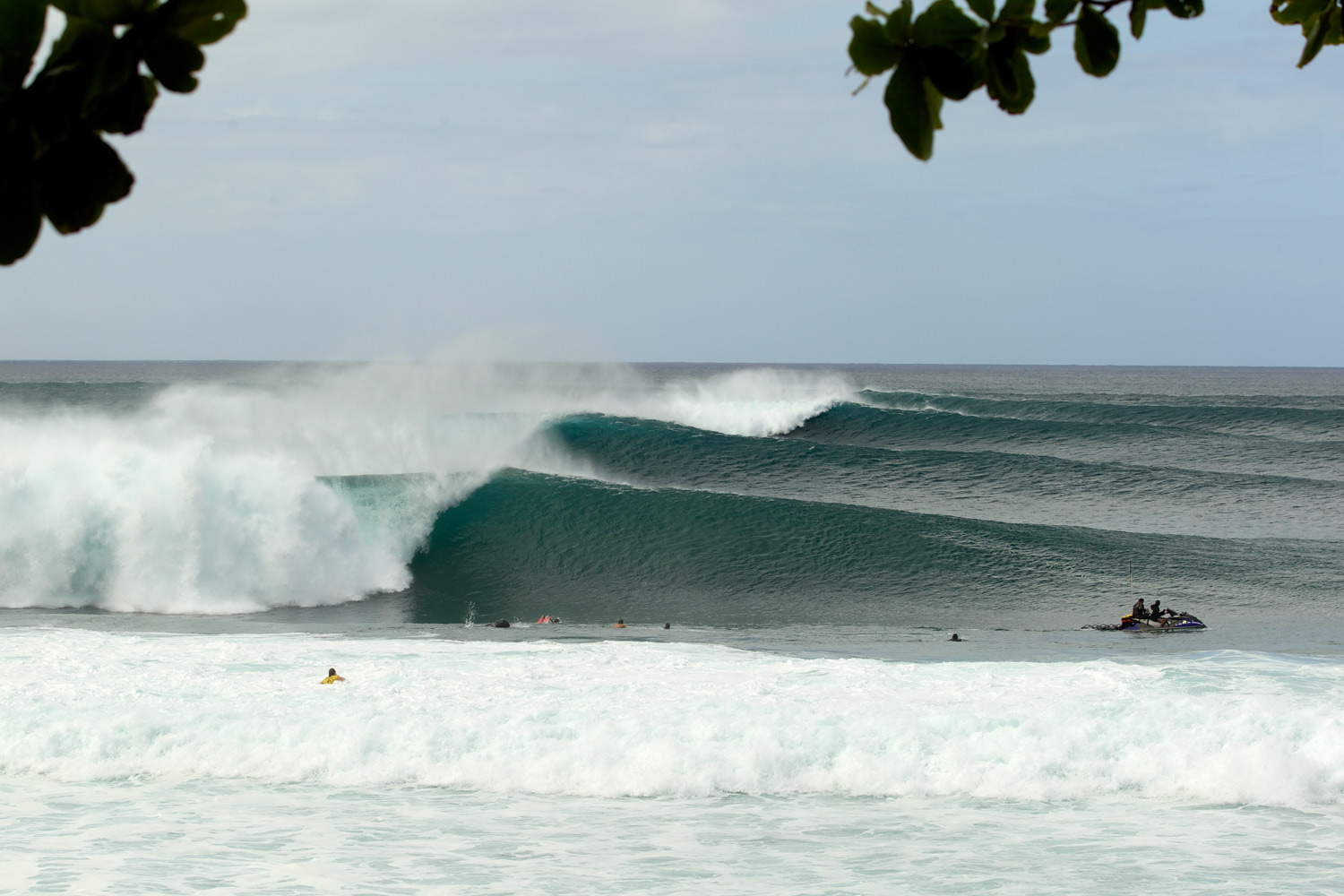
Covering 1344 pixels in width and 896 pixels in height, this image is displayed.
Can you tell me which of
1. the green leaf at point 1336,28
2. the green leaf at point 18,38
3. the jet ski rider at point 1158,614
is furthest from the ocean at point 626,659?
the green leaf at point 18,38

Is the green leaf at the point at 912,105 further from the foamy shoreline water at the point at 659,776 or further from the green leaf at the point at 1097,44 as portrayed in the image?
the foamy shoreline water at the point at 659,776

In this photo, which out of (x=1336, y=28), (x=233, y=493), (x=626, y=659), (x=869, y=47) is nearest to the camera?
(x=869, y=47)

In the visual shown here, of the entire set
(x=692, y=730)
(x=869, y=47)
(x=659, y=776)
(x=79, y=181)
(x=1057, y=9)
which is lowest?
(x=659, y=776)

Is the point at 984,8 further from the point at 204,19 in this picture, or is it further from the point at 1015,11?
the point at 204,19

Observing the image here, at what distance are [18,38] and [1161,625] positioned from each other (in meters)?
15.6

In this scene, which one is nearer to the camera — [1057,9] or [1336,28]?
[1057,9]

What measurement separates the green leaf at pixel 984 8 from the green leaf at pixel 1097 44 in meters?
0.16

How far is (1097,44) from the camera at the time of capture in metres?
1.41

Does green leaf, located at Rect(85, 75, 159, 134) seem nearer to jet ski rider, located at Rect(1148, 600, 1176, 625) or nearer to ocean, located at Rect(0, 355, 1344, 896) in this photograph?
ocean, located at Rect(0, 355, 1344, 896)

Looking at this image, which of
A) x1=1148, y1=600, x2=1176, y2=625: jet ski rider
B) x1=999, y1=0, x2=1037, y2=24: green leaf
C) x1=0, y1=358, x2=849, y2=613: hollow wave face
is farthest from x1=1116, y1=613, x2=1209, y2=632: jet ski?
x1=999, y1=0, x2=1037, y2=24: green leaf

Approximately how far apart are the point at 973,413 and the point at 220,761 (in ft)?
110

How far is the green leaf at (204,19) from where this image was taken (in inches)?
44.0

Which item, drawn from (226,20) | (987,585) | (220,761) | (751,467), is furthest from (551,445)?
(226,20)

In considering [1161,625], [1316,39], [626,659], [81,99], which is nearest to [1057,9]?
[1316,39]
